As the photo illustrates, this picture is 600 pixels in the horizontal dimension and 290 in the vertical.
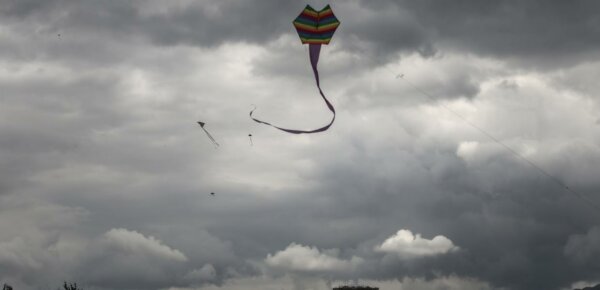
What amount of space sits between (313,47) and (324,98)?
1042cm

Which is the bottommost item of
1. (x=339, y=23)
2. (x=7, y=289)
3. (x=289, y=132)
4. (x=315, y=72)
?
(x=7, y=289)

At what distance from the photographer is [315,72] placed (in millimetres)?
69688

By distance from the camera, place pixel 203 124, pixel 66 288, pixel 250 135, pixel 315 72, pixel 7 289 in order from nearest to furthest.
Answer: pixel 315 72, pixel 250 135, pixel 203 124, pixel 7 289, pixel 66 288

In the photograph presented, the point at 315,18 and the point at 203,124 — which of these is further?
the point at 203,124

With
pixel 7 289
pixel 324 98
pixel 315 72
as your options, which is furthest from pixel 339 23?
pixel 7 289

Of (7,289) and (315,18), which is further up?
(315,18)

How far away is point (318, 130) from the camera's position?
65688 millimetres

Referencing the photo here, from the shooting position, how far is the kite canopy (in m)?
72.7

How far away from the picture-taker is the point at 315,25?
73.1 metres

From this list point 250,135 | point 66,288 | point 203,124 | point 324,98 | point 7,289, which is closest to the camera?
point 324,98

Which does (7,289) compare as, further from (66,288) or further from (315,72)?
(315,72)

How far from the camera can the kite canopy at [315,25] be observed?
2862 inches

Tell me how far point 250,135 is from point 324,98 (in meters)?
14.6

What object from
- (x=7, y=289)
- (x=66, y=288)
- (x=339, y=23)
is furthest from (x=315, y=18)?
(x=66, y=288)
